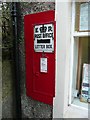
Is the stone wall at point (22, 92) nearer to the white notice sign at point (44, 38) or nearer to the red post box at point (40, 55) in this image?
the red post box at point (40, 55)

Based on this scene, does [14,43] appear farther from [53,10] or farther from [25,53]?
[53,10]

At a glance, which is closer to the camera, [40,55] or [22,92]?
[40,55]

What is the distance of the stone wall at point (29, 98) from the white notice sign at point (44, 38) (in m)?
0.26

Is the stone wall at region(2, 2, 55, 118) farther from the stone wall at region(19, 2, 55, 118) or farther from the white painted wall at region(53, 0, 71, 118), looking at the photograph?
the white painted wall at region(53, 0, 71, 118)

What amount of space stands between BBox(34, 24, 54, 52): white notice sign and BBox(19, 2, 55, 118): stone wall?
26 centimetres

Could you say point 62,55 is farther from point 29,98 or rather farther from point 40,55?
point 29,98

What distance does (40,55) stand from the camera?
109 inches

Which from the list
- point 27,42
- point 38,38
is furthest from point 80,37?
point 27,42

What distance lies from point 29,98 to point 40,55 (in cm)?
83

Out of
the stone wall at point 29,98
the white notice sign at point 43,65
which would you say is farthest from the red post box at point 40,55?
the stone wall at point 29,98

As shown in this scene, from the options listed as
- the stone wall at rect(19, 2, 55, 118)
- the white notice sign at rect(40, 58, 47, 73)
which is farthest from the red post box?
the stone wall at rect(19, 2, 55, 118)

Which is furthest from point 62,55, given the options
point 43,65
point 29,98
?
point 29,98

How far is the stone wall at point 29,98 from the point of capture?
108 inches

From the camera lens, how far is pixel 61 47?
8.05ft
